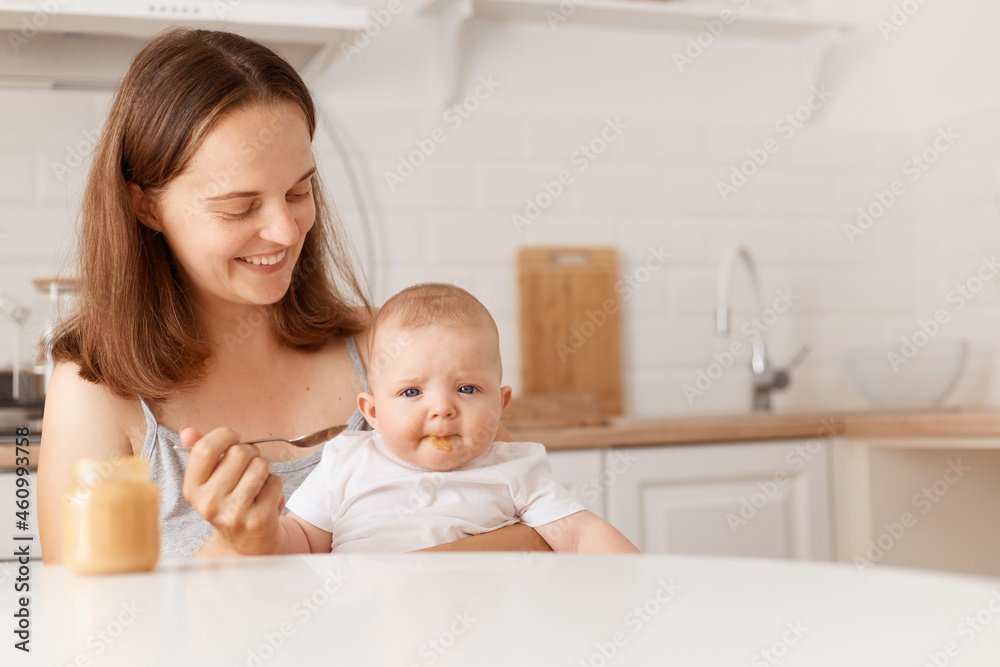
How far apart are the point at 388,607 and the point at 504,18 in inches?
89.8

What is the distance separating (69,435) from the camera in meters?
1.19

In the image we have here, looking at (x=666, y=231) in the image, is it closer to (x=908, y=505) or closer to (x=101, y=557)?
(x=908, y=505)

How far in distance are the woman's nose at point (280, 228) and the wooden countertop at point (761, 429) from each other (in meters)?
0.85

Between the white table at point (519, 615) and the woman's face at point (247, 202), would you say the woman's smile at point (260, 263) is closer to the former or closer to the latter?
the woman's face at point (247, 202)

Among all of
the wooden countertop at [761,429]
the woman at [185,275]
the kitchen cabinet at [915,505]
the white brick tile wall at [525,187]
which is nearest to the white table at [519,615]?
the woman at [185,275]

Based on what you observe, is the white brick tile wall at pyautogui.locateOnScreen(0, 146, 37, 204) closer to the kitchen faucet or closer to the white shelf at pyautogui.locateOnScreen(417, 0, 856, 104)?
the white shelf at pyautogui.locateOnScreen(417, 0, 856, 104)

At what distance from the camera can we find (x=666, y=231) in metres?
2.75

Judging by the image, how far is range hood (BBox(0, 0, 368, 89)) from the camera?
5.90ft

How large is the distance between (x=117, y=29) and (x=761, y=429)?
156cm

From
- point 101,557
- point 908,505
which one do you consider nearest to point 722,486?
point 908,505

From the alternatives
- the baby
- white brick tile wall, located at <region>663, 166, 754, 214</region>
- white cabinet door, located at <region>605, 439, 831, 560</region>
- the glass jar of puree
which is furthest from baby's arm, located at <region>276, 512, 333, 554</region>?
white brick tile wall, located at <region>663, 166, 754, 214</region>

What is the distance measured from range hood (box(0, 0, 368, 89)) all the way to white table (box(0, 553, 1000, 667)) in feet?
4.54

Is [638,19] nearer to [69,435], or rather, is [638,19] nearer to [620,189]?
[620,189]

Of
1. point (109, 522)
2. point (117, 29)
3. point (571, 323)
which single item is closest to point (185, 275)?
point (109, 522)
